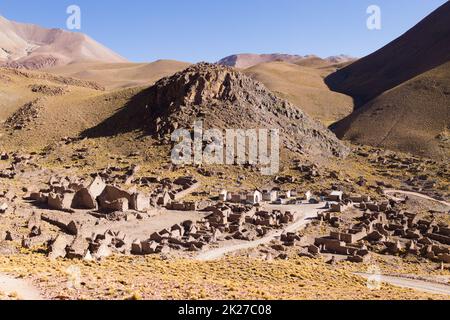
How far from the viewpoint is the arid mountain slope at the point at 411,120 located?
279 feet

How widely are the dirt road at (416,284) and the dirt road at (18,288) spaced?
17.5 metres

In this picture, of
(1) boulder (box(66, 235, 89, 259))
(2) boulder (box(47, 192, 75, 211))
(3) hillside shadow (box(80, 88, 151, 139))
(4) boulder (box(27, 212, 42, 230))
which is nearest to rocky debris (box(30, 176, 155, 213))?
(2) boulder (box(47, 192, 75, 211))

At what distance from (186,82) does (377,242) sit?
47.0 m

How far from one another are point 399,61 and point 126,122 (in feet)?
378

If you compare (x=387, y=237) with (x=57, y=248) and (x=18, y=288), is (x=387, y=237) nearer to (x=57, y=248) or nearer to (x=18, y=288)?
(x=57, y=248)

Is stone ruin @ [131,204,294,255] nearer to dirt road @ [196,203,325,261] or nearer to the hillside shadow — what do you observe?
dirt road @ [196,203,325,261]

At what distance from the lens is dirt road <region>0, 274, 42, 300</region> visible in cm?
1620

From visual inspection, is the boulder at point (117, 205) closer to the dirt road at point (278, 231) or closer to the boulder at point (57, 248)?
the dirt road at point (278, 231)

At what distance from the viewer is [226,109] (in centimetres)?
7206

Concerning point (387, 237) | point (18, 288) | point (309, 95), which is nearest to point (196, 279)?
point (18, 288)

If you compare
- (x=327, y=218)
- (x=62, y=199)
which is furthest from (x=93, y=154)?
(x=327, y=218)

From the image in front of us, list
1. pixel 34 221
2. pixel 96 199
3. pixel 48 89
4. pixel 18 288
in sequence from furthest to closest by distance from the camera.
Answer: pixel 48 89, pixel 96 199, pixel 34 221, pixel 18 288

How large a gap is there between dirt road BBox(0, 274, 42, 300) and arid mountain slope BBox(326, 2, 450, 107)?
416ft
